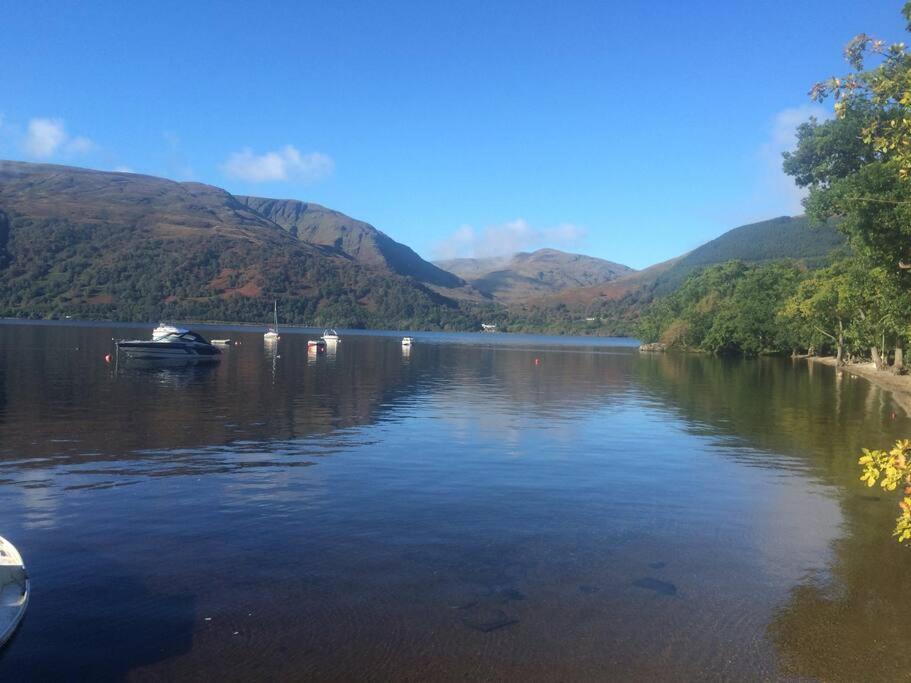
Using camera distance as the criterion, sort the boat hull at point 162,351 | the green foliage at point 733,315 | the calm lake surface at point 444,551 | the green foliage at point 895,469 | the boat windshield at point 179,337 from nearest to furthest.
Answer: the green foliage at point 895,469 < the calm lake surface at point 444,551 < the boat hull at point 162,351 < the boat windshield at point 179,337 < the green foliage at point 733,315

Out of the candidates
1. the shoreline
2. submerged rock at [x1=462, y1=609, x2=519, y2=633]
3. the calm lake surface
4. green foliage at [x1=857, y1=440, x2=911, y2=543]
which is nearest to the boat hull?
the calm lake surface

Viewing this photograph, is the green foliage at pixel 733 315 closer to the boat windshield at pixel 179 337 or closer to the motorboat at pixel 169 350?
the motorboat at pixel 169 350

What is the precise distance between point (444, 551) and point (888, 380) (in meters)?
51.9

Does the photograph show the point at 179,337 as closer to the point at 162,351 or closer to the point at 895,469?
the point at 162,351

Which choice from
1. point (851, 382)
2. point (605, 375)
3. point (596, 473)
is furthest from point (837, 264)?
point (596, 473)

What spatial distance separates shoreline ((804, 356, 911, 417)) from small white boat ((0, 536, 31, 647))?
111ft

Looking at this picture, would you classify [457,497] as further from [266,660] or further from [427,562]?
[266,660]

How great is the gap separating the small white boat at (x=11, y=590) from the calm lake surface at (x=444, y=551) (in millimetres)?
257

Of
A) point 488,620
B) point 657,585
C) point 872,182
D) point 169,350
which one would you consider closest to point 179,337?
point 169,350

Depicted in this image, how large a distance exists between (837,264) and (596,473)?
7176 cm

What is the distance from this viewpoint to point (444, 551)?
474 inches

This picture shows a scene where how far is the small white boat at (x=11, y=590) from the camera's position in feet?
27.8

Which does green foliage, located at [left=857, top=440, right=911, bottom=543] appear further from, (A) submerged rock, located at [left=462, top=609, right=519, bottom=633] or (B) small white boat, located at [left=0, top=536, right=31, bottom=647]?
(B) small white boat, located at [left=0, top=536, right=31, bottom=647]

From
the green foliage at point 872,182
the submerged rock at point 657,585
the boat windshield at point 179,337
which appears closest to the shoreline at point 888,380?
the green foliage at point 872,182
